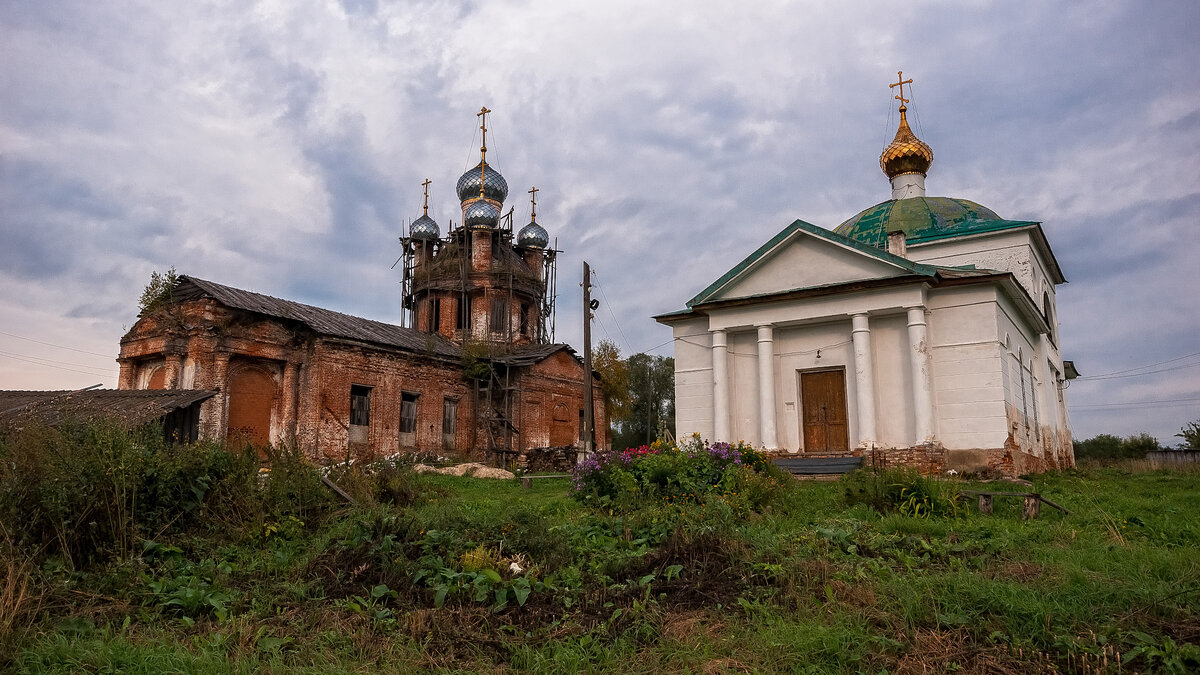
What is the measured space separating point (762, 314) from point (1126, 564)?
42.1ft

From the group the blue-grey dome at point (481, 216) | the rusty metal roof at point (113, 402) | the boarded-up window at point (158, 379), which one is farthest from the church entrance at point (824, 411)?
the blue-grey dome at point (481, 216)

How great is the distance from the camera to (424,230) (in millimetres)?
39562

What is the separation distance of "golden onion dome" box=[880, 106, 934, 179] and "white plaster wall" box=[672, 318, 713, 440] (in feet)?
33.6

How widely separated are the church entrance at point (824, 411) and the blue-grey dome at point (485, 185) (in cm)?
2357

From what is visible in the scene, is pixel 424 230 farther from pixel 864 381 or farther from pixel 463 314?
pixel 864 381

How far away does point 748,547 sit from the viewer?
689 centimetres

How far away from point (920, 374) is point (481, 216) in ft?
79.5

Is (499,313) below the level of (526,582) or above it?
above

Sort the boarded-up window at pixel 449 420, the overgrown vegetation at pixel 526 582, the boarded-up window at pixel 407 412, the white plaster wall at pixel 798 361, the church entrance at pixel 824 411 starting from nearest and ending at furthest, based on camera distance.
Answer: the overgrown vegetation at pixel 526 582, the church entrance at pixel 824 411, the white plaster wall at pixel 798 361, the boarded-up window at pixel 407 412, the boarded-up window at pixel 449 420

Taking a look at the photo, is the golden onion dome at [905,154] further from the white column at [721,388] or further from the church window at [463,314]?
the church window at [463,314]

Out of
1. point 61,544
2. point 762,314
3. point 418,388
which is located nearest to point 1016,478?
point 762,314

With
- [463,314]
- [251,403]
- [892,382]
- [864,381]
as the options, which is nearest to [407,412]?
[251,403]

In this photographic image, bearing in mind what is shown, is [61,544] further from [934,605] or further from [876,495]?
[876,495]

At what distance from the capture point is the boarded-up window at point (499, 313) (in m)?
35.2
